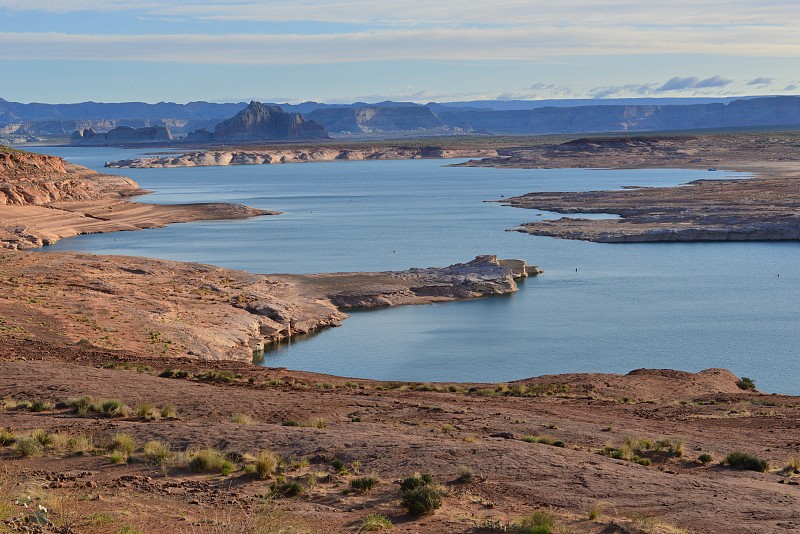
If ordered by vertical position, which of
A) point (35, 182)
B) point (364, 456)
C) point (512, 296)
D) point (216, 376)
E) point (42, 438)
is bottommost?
point (512, 296)

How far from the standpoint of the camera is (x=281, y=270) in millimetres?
57719

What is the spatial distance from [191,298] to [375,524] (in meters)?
29.7

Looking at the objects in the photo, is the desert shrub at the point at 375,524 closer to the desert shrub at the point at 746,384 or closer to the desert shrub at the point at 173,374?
the desert shrub at the point at 173,374

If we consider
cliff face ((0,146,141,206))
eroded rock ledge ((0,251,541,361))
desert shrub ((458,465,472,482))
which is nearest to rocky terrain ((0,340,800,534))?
desert shrub ((458,465,472,482))

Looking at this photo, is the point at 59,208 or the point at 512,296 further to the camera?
the point at 59,208

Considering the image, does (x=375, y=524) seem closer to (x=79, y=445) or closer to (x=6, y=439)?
(x=79, y=445)

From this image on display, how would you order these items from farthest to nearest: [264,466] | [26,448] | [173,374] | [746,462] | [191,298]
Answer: [191,298] < [173,374] < [746,462] < [26,448] < [264,466]

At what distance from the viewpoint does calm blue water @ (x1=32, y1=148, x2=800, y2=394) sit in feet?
116

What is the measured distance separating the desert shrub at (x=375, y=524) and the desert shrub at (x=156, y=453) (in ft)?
13.4

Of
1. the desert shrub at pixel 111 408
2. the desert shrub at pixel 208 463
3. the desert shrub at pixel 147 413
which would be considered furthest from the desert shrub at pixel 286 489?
the desert shrub at pixel 111 408

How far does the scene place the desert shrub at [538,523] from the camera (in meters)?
12.3

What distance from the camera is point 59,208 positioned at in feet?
305

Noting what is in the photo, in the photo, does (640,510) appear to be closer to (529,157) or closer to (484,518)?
(484,518)

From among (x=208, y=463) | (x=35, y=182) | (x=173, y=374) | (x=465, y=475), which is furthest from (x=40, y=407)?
(x=35, y=182)
